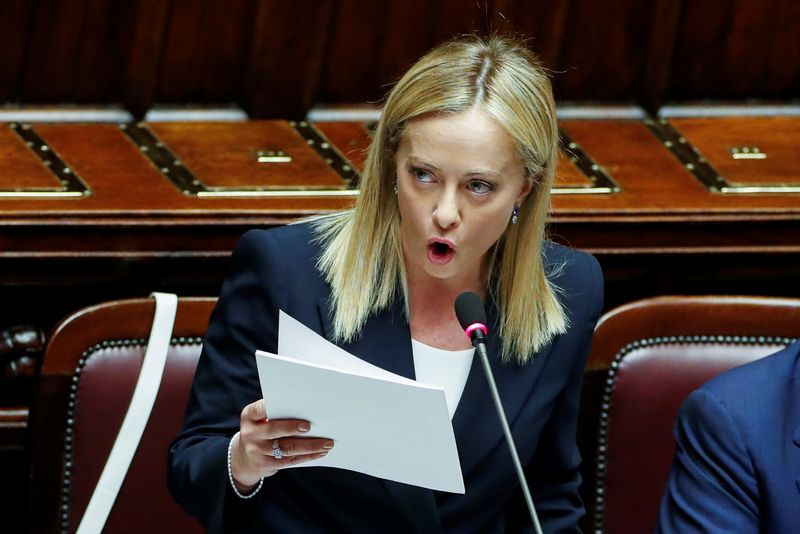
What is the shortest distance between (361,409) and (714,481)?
45 cm

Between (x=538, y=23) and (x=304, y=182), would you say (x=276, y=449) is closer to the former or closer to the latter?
(x=304, y=182)

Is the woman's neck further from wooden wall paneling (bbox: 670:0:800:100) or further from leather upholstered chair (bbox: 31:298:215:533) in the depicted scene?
wooden wall paneling (bbox: 670:0:800:100)

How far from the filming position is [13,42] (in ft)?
10.3

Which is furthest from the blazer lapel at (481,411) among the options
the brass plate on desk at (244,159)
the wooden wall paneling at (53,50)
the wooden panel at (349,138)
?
the wooden wall paneling at (53,50)

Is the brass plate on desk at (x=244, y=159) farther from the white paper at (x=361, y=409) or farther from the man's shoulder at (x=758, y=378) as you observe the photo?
the man's shoulder at (x=758, y=378)

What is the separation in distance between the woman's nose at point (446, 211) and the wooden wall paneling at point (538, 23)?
145 centimetres

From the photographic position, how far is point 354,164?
3100 millimetres

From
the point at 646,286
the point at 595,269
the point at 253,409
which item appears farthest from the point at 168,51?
the point at 253,409

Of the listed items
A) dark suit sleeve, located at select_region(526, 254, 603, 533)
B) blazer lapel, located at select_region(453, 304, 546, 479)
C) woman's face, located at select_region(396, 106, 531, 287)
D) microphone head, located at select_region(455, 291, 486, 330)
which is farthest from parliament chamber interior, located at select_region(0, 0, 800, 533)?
microphone head, located at select_region(455, 291, 486, 330)

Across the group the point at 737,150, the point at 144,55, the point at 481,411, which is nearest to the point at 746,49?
the point at 737,150

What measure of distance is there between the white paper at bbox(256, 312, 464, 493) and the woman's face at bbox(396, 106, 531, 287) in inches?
8.6

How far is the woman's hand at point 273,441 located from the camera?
5.66 feet

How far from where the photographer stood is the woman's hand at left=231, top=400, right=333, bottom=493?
5.66ft

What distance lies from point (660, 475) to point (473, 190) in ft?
2.10
